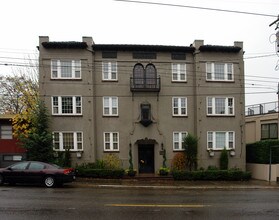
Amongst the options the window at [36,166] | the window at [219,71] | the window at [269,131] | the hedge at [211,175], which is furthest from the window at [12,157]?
the window at [269,131]

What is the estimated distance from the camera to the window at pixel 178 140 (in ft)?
84.3

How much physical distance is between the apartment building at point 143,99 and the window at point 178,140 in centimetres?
8

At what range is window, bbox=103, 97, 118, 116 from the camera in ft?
84.0

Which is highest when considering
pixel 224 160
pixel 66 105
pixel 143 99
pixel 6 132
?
pixel 143 99

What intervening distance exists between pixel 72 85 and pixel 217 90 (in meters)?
12.3

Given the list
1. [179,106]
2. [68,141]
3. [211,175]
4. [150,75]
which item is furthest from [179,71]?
[68,141]

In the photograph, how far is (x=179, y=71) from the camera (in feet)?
85.6

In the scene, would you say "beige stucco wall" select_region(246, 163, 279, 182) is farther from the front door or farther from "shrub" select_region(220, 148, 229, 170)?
the front door

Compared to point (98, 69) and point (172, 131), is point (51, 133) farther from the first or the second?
point (172, 131)

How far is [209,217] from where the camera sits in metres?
9.10

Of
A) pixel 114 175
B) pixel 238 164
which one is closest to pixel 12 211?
pixel 114 175

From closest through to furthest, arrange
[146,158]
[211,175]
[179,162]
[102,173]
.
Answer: [102,173], [211,175], [179,162], [146,158]

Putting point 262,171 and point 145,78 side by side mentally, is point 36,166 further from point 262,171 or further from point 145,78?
point 262,171

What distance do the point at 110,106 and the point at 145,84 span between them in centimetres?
351
